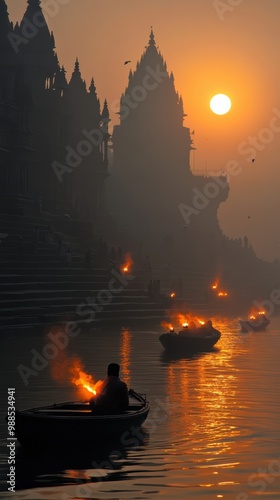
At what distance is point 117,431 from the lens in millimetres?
23078

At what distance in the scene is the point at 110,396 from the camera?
23.1 m

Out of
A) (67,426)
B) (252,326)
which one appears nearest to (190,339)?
(252,326)

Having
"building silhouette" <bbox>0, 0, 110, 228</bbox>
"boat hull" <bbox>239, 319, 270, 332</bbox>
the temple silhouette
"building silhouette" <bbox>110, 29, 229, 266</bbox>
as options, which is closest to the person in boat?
the temple silhouette

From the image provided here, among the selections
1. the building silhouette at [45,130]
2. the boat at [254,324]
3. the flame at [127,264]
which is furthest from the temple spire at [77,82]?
the boat at [254,324]

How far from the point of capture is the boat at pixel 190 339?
4728 cm

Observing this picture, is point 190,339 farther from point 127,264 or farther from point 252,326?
point 127,264

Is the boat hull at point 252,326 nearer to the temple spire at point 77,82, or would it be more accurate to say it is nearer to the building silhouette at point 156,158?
the temple spire at point 77,82

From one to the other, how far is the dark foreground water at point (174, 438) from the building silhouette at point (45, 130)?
118ft

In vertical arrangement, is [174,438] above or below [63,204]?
below

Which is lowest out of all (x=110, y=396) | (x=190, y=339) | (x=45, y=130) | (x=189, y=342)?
(x=110, y=396)

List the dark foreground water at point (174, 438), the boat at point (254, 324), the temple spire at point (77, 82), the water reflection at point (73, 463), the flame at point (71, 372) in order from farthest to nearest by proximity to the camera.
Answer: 1. the temple spire at point (77, 82)
2. the boat at point (254, 324)
3. the flame at point (71, 372)
4. the water reflection at point (73, 463)
5. the dark foreground water at point (174, 438)

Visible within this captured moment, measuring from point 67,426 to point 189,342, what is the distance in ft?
86.1

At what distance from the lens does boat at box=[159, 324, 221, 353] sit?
155 feet

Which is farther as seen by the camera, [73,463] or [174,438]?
[174,438]
